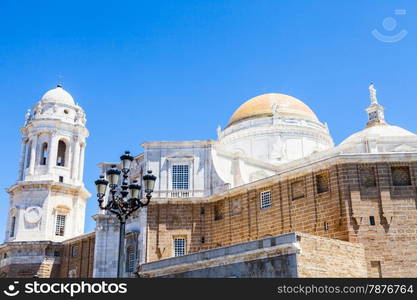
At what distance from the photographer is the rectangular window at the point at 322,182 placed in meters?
32.8

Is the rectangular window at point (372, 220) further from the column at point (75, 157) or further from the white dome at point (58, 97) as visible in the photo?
the white dome at point (58, 97)

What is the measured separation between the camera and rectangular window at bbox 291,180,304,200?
33.8 metres

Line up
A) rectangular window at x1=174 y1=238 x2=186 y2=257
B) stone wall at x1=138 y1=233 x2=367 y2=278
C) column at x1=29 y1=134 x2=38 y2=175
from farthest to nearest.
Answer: column at x1=29 y1=134 x2=38 y2=175 < rectangular window at x1=174 y1=238 x2=186 y2=257 < stone wall at x1=138 y1=233 x2=367 y2=278

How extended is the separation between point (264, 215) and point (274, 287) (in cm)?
1913

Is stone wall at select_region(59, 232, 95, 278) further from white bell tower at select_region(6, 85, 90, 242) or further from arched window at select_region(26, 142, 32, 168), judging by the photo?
arched window at select_region(26, 142, 32, 168)

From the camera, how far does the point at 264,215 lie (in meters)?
35.2

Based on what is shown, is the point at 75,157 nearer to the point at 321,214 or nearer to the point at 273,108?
the point at 273,108

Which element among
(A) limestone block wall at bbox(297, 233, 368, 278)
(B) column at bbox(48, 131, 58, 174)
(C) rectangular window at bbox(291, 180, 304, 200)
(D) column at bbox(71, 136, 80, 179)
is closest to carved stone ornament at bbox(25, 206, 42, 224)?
(B) column at bbox(48, 131, 58, 174)

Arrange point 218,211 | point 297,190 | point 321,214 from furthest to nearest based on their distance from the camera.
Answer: point 218,211 < point 297,190 < point 321,214

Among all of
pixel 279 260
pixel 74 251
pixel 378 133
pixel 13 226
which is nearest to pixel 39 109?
pixel 13 226

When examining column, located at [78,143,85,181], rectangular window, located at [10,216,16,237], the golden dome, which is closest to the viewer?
the golden dome

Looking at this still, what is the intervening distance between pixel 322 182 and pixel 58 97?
31155 mm

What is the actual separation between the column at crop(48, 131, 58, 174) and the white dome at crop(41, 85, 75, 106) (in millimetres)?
3633

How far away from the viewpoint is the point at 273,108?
4966 centimetres
